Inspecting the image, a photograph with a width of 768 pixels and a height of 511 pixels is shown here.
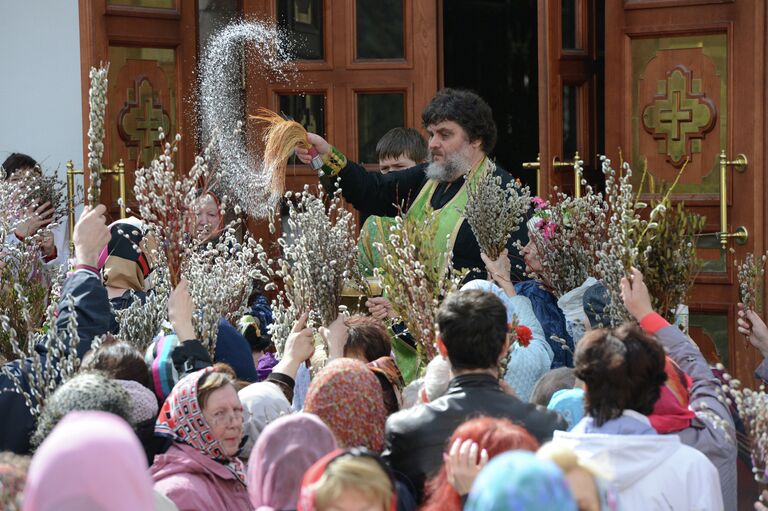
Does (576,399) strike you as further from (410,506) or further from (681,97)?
(681,97)

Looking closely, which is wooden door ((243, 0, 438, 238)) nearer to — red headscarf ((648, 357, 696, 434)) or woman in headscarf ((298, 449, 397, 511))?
red headscarf ((648, 357, 696, 434))

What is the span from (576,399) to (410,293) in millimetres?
1049

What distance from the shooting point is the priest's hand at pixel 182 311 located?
4.75 metres

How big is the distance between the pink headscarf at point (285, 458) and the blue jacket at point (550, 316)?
238 cm

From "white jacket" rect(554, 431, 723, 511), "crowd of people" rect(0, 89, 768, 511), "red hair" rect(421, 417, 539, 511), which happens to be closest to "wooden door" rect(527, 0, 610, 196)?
"crowd of people" rect(0, 89, 768, 511)

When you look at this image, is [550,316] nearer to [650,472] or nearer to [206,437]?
[206,437]

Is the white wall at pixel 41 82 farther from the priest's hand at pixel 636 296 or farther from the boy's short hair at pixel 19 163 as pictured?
the priest's hand at pixel 636 296

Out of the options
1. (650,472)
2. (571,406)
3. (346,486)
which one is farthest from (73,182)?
(346,486)

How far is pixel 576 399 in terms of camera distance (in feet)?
13.0

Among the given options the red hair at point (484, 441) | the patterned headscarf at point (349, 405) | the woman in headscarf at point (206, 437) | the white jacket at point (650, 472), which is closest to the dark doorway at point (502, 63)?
the woman in headscarf at point (206, 437)

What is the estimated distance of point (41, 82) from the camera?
847 centimetres

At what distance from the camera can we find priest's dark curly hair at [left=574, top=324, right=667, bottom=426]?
346 cm

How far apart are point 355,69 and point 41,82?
198 cm

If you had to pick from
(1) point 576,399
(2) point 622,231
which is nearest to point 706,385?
(1) point 576,399
